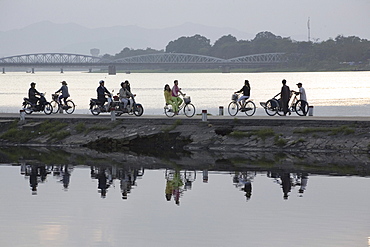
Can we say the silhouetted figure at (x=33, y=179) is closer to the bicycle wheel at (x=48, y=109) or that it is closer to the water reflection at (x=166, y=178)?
the water reflection at (x=166, y=178)

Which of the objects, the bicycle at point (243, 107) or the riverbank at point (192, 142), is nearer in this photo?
the riverbank at point (192, 142)

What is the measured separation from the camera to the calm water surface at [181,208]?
47.8 ft

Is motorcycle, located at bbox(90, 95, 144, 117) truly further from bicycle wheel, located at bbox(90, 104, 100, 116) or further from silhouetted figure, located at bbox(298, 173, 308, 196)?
silhouetted figure, located at bbox(298, 173, 308, 196)

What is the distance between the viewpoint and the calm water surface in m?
14.6

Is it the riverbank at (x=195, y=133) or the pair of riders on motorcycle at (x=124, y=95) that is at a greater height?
the pair of riders on motorcycle at (x=124, y=95)

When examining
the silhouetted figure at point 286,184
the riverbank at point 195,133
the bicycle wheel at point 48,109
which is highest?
the bicycle wheel at point 48,109

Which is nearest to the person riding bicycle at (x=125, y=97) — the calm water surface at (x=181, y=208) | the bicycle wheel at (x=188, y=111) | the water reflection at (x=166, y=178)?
the bicycle wheel at (x=188, y=111)

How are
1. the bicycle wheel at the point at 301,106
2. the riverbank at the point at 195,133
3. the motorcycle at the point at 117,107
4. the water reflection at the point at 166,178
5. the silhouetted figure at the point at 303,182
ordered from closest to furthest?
the silhouetted figure at the point at 303,182, the water reflection at the point at 166,178, the riverbank at the point at 195,133, the bicycle wheel at the point at 301,106, the motorcycle at the point at 117,107

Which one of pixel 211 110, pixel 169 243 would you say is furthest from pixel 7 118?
pixel 211 110

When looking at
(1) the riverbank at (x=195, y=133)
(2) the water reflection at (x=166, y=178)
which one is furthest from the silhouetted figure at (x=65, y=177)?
(1) the riverbank at (x=195, y=133)

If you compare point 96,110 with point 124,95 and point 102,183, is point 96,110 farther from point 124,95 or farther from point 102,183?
point 102,183

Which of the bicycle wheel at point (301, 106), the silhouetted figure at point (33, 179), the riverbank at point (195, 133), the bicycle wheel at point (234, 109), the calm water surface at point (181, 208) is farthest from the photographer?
the bicycle wheel at point (234, 109)

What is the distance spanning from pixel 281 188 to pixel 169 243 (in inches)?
282

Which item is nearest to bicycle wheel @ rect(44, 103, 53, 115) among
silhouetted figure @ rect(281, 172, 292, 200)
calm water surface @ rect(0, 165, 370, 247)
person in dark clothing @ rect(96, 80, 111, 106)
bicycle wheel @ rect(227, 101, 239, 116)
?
person in dark clothing @ rect(96, 80, 111, 106)
